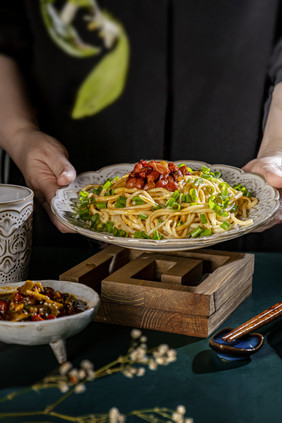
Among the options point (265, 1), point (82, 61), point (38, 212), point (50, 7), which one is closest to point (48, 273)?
point (38, 212)

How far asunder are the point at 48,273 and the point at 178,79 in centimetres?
119

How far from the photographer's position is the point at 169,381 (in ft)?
3.98

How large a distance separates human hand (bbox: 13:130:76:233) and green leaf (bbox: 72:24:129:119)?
0.30m

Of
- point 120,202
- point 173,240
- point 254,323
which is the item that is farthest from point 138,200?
point 254,323

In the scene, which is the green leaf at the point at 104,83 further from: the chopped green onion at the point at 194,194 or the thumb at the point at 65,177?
the chopped green onion at the point at 194,194

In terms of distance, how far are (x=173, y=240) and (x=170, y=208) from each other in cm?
35

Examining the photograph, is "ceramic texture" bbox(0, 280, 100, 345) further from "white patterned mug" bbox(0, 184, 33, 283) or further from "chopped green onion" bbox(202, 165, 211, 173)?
"chopped green onion" bbox(202, 165, 211, 173)

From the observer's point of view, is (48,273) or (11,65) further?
(11,65)

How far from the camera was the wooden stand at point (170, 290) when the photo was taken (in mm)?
1420

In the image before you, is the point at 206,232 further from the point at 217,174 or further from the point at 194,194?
the point at 217,174

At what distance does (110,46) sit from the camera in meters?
2.59

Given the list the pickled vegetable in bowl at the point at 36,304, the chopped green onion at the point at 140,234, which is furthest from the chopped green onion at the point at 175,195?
the pickled vegetable in bowl at the point at 36,304

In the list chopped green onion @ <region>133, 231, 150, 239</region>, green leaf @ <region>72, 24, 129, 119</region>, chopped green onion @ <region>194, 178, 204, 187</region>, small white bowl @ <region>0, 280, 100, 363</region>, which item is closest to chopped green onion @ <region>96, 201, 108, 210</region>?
chopped green onion @ <region>133, 231, 150, 239</region>

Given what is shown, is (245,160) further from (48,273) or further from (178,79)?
(48,273)
